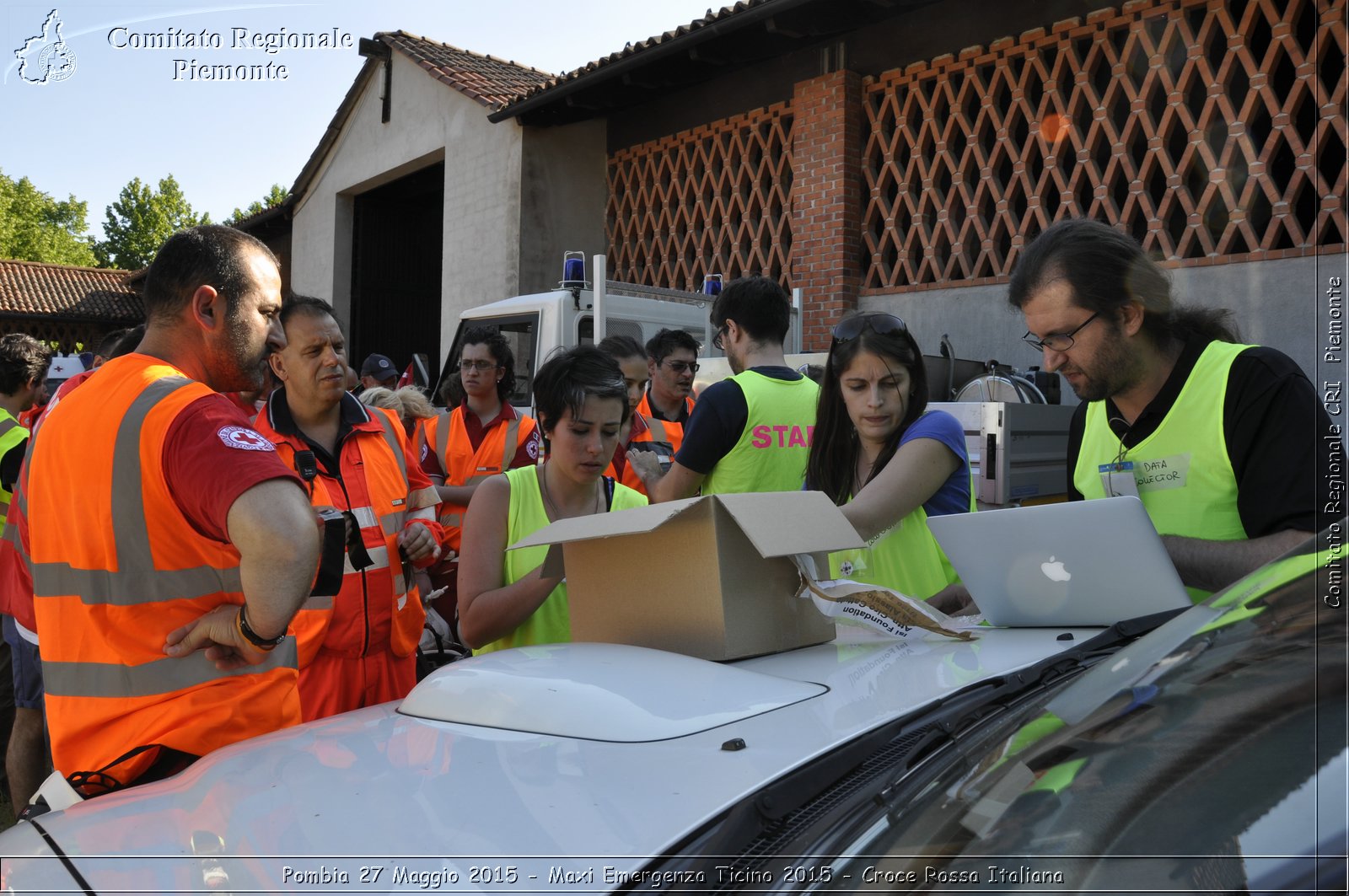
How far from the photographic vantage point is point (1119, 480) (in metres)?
2.17

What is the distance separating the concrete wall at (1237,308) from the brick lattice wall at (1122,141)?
0.12 m

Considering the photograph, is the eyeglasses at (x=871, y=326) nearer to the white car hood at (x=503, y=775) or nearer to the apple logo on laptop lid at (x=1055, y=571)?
the apple logo on laptop lid at (x=1055, y=571)

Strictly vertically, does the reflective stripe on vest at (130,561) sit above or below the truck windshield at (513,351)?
below

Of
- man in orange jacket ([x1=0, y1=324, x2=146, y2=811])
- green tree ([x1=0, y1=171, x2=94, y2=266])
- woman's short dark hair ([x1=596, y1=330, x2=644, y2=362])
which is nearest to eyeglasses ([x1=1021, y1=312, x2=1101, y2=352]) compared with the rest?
man in orange jacket ([x1=0, y1=324, x2=146, y2=811])

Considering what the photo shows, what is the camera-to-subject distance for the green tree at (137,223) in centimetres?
4250

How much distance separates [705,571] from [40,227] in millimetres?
48443

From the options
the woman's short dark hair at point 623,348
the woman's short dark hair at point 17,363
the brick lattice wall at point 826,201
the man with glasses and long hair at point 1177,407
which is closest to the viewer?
the man with glasses and long hair at point 1177,407

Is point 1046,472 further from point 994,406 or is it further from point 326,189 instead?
point 326,189

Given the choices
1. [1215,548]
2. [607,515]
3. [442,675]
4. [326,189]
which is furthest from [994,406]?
[326,189]

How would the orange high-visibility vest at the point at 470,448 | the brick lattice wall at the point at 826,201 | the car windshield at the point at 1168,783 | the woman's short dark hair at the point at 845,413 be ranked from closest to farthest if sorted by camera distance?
1. the car windshield at the point at 1168,783
2. the woman's short dark hair at the point at 845,413
3. the orange high-visibility vest at the point at 470,448
4. the brick lattice wall at the point at 826,201

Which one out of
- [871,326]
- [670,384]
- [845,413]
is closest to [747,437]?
[845,413]

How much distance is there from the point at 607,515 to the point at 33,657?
2861 mm

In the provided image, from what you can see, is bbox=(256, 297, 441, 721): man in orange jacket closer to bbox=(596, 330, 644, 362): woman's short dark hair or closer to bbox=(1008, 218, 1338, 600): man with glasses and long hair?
bbox=(1008, 218, 1338, 600): man with glasses and long hair

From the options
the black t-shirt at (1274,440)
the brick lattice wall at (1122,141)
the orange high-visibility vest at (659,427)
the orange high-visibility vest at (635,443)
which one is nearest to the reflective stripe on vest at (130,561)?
the black t-shirt at (1274,440)
